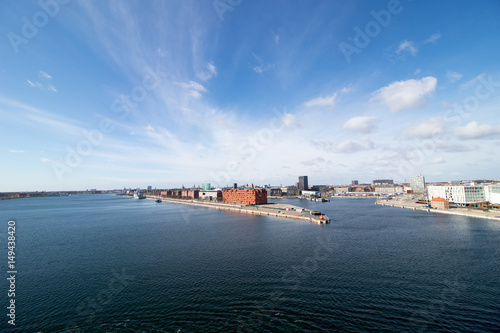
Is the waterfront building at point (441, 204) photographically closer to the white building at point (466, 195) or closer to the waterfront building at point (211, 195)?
the white building at point (466, 195)

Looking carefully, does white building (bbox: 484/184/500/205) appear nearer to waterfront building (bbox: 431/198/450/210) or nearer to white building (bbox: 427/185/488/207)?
white building (bbox: 427/185/488/207)

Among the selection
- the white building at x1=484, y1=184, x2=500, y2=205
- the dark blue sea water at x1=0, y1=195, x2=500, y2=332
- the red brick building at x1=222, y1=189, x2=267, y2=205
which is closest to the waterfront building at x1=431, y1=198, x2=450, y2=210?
the white building at x1=484, y1=184, x2=500, y2=205

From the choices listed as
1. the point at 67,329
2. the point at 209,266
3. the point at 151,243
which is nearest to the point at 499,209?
the point at 209,266

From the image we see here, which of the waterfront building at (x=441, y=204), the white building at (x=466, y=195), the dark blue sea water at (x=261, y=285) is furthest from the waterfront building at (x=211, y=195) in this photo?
the white building at (x=466, y=195)

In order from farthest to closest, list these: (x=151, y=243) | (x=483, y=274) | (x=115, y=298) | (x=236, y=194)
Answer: (x=236, y=194) < (x=151, y=243) < (x=483, y=274) < (x=115, y=298)

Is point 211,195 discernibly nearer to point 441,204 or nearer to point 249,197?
point 249,197

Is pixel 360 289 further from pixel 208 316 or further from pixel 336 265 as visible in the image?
pixel 208 316
